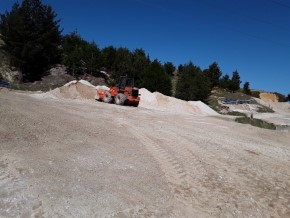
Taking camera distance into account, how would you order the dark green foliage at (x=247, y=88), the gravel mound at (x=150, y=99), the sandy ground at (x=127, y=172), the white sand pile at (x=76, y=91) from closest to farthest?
the sandy ground at (x=127, y=172)
the white sand pile at (x=76, y=91)
the gravel mound at (x=150, y=99)
the dark green foliage at (x=247, y=88)

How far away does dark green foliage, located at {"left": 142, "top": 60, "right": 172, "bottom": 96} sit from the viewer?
3438 cm

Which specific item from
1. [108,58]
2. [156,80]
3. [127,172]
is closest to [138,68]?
[156,80]

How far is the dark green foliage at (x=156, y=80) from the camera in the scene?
3438cm

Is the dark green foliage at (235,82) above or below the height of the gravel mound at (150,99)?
above

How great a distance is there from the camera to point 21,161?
23.7 ft

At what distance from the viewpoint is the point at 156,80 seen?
113 feet

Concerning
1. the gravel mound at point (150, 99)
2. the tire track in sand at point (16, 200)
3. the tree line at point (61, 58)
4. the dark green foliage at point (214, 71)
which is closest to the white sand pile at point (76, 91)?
the gravel mound at point (150, 99)

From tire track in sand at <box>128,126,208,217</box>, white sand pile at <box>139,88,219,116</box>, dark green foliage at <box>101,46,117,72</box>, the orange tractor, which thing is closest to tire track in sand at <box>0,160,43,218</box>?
tire track in sand at <box>128,126,208,217</box>

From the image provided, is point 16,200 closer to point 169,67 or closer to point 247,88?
point 169,67

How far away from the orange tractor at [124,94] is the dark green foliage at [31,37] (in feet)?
56.8

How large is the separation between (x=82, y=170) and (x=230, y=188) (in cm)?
332

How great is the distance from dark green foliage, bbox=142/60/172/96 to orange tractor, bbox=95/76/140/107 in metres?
11.4

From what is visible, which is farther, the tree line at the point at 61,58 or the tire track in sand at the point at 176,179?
the tree line at the point at 61,58

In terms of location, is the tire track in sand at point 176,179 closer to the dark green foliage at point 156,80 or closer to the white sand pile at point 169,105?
the white sand pile at point 169,105
